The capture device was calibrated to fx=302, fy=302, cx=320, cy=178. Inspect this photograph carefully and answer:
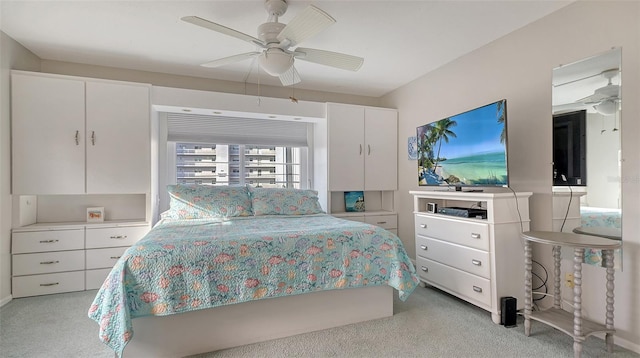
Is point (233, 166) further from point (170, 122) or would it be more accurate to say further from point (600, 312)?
point (600, 312)

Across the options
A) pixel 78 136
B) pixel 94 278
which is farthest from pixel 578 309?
pixel 78 136

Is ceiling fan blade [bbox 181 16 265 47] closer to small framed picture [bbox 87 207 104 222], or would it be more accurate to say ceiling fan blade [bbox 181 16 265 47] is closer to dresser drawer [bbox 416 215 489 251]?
dresser drawer [bbox 416 215 489 251]

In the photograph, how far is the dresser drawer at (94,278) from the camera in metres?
3.05

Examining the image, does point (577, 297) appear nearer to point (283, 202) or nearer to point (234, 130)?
point (283, 202)

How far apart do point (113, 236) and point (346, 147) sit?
2.86 meters

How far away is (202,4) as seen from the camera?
2207 millimetres

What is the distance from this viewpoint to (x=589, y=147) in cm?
212

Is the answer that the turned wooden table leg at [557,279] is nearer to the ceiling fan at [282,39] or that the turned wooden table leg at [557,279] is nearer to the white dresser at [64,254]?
the ceiling fan at [282,39]

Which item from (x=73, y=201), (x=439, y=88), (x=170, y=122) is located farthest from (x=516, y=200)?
(x=73, y=201)

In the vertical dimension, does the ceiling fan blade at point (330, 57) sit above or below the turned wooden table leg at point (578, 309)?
above

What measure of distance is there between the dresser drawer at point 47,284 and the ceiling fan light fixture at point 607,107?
15.2 ft

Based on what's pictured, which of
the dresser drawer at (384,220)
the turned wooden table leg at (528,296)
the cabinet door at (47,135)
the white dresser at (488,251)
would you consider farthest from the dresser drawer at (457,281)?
the cabinet door at (47,135)

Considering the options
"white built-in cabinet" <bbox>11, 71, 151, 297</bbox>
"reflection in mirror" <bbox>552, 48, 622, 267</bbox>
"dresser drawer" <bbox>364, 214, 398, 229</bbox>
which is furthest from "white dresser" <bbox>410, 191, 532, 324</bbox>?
"white built-in cabinet" <bbox>11, 71, 151, 297</bbox>

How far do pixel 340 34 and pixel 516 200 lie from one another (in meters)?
2.00
